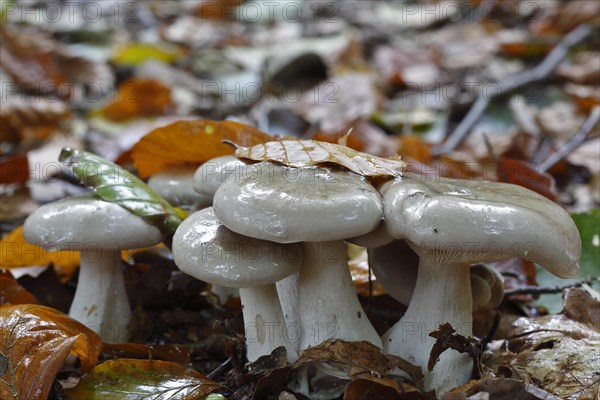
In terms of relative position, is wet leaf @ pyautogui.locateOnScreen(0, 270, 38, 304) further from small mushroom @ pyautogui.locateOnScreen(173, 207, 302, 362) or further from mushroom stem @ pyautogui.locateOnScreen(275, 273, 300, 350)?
mushroom stem @ pyautogui.locateOnScreen(275, 273, 300, 350)

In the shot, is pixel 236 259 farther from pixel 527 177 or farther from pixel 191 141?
pixel 527 177

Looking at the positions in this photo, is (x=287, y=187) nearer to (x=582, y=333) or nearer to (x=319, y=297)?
(x=319, y=297)

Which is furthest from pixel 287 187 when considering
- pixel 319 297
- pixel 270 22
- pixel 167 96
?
pixel 270 22

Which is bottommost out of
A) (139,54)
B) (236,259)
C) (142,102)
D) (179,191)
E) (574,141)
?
(142,102)


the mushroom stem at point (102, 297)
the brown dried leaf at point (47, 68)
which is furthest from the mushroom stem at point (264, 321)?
the brown dried leaf at point (47, 68)

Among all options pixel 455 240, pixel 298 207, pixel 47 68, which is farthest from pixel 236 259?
pixel 47 68

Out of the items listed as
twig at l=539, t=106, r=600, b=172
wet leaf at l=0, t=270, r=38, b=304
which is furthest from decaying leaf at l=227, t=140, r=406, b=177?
twig at l=539, t=106, r=600, b=172

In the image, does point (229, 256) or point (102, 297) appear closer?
point (229, 256)
